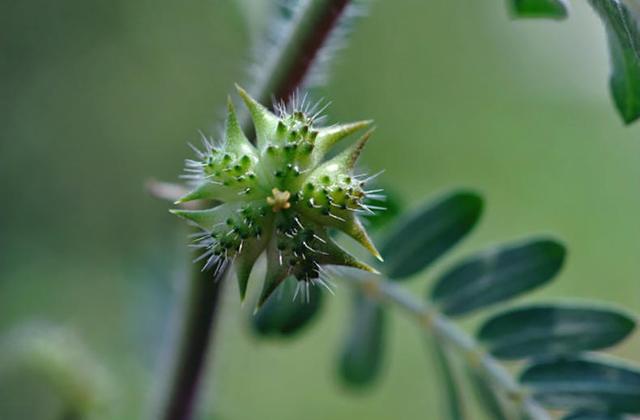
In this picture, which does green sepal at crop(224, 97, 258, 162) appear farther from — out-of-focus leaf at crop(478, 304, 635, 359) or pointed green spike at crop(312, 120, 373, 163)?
out-of-focus leaf at crop(478, 304, 635, 359)

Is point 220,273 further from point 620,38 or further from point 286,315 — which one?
point 286,315

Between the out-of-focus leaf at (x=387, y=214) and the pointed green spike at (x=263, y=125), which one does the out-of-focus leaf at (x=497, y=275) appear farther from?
the pointed green spike at (x=263, y=125)

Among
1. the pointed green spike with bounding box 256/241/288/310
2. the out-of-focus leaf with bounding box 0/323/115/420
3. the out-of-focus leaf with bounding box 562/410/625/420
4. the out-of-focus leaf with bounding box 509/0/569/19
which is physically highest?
the out-of-focus leaf with bounding box 509/0/569/19

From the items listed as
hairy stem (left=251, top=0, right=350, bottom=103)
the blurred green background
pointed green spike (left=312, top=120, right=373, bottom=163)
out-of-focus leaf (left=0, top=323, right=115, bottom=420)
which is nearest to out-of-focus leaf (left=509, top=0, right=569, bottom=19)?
hairy stem (left=251, top=0, right=350, bottom=103)

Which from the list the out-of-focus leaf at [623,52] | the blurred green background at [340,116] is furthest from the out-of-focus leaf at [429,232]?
the blurred green background at [340,116]

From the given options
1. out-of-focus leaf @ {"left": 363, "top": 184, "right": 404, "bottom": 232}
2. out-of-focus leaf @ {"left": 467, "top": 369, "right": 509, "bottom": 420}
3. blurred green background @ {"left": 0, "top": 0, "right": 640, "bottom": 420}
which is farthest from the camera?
blurred green background @ {"left": 0, "top": 0, "right": 640, "bottom": 420}

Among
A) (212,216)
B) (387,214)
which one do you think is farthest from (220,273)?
(387,214)

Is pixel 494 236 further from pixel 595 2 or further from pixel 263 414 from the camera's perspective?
pixel 595 2
